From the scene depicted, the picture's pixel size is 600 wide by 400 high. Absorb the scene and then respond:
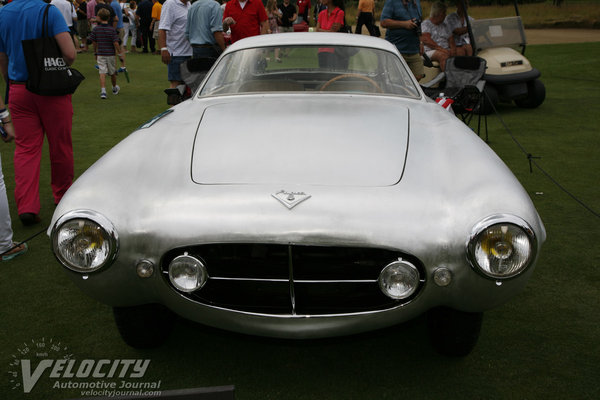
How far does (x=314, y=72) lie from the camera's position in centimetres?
394

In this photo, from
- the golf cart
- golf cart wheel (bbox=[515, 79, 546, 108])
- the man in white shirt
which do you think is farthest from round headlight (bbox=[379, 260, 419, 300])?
golf cart wheel (bbox=[515, 79, 546, 108])

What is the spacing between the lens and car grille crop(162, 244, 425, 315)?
2.24 meters

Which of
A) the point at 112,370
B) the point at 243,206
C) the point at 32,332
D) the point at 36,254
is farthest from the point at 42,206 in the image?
the point at 243,206

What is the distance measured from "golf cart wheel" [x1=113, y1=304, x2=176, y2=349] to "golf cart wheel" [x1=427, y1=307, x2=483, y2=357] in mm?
1244

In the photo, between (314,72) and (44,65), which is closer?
(314,72)

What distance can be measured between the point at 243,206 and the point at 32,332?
151 cm

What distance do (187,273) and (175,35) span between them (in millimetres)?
5963

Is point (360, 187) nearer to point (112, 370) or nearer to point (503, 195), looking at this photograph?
point (503, 195)

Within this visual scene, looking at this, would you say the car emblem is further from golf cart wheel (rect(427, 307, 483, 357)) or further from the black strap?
the black strap

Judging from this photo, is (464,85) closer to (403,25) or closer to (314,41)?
(403,25)

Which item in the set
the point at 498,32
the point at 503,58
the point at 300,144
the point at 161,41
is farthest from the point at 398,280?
the point at 498,32

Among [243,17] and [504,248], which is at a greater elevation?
[504,248]

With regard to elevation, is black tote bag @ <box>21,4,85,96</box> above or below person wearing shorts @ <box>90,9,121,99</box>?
above

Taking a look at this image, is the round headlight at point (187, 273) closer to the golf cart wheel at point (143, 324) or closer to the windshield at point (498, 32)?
the golf cart wheel at point (143, 324)
